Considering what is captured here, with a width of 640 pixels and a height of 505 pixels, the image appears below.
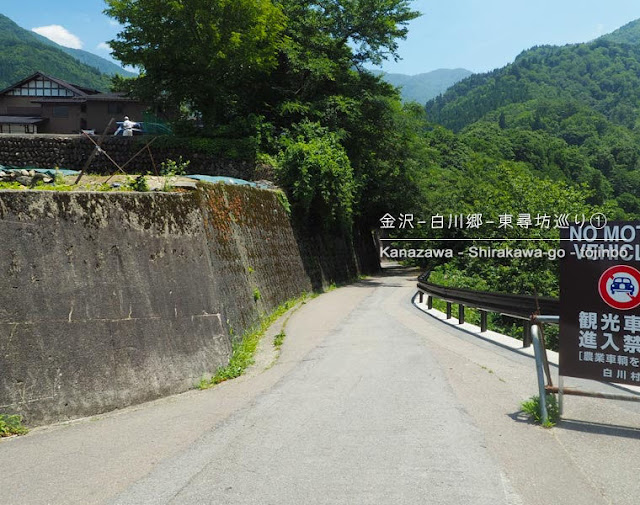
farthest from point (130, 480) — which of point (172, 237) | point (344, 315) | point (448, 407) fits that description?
point (344, 315)

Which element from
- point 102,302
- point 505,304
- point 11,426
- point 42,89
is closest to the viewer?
point 11,426

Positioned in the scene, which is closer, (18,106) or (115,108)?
(115,108)

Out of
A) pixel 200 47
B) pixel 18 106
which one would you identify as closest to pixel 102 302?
pixel 200 47

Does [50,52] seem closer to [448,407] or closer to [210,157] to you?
[210,157]

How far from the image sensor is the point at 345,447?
5.38 metres

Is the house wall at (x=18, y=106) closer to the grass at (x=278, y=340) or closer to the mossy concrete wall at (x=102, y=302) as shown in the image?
the grass at (x=278, y=340)

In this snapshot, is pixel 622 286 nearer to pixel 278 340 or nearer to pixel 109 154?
pixel 278 340

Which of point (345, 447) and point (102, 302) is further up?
point (102, 302)

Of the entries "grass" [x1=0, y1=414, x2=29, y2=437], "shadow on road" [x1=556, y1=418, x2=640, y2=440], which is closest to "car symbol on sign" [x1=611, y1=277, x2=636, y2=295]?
"shadow on road" [x1=556, y1=418, x2=640, y2=440]

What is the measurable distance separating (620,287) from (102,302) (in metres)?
6.37

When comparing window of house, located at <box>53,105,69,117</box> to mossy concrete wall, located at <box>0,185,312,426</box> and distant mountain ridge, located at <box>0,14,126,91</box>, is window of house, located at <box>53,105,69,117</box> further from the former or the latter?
distant mountain ridge, located at <box>0,14,126,91</box>

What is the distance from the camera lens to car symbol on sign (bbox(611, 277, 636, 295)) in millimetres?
5801

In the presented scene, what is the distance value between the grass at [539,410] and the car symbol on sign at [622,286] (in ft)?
4.72

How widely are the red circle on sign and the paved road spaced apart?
1297 mm
